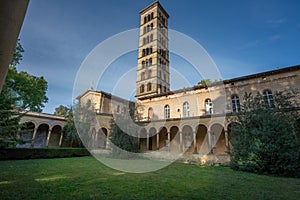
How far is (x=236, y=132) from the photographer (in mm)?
11172

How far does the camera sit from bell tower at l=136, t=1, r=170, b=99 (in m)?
31.5

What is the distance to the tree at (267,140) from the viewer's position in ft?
29.3

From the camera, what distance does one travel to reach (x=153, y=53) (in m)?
33.1

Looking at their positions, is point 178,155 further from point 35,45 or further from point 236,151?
point 35,45

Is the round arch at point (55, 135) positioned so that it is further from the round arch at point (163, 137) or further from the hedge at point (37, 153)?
the round arch at point (163, 137)

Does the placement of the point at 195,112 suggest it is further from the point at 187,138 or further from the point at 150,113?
the point at 150,113

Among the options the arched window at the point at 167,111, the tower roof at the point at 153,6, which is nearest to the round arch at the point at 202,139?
the arched window at the point at 167,111

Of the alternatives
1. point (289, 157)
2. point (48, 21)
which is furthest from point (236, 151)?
point (48, 21)

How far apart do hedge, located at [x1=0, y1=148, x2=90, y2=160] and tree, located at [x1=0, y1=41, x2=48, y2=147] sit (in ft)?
6.71

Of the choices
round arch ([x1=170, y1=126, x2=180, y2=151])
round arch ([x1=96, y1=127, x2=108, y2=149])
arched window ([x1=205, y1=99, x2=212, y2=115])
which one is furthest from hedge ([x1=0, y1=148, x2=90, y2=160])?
arched window ([x1=205, y1=99, x2=212, y2=115])

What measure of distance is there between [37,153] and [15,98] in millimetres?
5640

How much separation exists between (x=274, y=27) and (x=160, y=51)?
78.3ft

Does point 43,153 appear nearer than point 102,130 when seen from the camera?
Yes

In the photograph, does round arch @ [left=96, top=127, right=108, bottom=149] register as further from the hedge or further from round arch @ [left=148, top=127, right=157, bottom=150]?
round arch @ [left=148, top=127, right=157, bottom=150]
